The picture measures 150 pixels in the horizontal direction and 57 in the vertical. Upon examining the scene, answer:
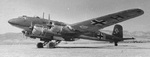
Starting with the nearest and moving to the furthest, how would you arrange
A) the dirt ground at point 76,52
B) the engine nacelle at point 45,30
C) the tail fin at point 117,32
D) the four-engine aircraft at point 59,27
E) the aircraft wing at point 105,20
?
the dirt ground at point 76,52 < the aircraft wing at point 105,20 < the four-engine aircraft at point 59,27 < the engine nacelle at point 45,30 < the tail fin at point 117,32

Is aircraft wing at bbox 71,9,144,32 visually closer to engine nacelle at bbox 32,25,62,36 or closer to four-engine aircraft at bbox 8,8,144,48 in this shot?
four-engine aircraft at bbox 8,8,144,48

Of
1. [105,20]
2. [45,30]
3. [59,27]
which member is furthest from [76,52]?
[45,30]

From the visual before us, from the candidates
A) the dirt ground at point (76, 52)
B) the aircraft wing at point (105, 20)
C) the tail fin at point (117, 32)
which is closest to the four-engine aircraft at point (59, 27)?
the aircraft wing at point (105, 20)

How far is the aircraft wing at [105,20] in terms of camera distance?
16.4 m

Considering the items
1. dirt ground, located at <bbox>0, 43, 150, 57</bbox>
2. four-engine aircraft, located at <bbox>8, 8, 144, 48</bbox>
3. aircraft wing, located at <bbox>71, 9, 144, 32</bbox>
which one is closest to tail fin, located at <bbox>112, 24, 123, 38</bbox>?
four-engine aircraft, located at <bbox>8, 8, 144, 48</bbox>

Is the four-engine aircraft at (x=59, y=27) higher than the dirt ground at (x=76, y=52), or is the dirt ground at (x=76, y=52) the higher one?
the four-engine aircraft at (x=59, y=27)

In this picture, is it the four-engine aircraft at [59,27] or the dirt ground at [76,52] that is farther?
the four-engine aircraft at [59,27]

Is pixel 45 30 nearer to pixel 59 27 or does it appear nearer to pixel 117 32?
pixel 59 27

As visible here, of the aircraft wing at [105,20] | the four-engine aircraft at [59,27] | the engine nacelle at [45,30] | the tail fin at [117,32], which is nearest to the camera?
the aircraft wing at [105,20]

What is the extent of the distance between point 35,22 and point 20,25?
153 cm

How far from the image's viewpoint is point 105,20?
17.8 meters

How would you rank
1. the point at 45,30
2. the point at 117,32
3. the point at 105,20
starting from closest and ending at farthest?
the point at 105,20, the point at 45,30, the point at 117,32

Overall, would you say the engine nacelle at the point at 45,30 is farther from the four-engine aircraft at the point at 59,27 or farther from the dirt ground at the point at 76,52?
the dirt ground at the point at 76,52

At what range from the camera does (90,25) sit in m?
18.6
